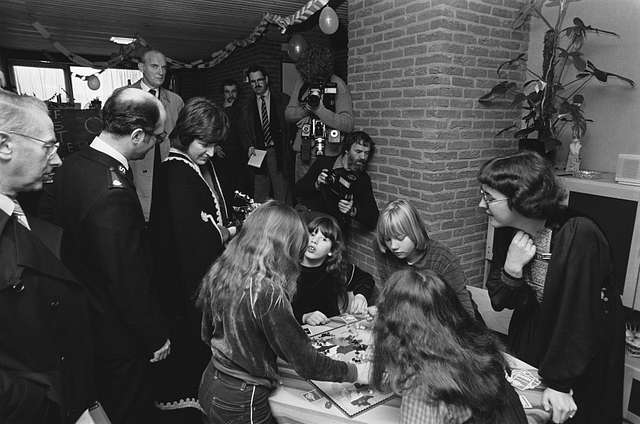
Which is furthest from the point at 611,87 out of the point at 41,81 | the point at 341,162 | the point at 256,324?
the point at 41,81

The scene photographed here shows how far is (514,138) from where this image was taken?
368 cm

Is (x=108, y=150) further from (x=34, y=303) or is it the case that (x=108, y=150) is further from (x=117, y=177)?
(x=34, y=303)

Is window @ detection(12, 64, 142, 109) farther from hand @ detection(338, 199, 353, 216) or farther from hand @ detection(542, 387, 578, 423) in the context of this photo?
hand @ detection(542, 387, 578, 423)

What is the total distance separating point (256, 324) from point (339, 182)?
2.15 metres

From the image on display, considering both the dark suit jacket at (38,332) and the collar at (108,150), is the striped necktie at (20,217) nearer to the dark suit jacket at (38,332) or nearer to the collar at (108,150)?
the dark suit jacket at (38,332)

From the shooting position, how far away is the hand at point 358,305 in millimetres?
2412

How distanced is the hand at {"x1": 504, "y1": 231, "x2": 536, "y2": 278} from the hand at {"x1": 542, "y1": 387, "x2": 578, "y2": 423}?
1.58 ft

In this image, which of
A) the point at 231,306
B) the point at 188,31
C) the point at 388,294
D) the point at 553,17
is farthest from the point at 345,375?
the point at 188,31

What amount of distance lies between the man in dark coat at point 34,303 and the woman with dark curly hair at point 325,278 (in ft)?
3.80

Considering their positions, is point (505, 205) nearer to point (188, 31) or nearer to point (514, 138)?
point (514, 138)

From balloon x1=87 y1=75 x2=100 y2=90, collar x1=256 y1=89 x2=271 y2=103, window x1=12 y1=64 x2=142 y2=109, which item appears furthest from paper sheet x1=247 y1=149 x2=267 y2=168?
window x1=12 y1=64 x2=142 y2=109

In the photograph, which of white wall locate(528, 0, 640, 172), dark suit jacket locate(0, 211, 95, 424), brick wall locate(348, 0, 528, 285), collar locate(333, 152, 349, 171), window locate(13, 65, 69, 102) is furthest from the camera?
window locate(13, 65, 69, 102)

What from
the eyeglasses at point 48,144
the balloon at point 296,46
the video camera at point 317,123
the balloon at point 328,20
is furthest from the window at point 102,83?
the eyeglasses at point 48,144

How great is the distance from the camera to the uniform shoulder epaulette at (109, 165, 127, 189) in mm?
1817
